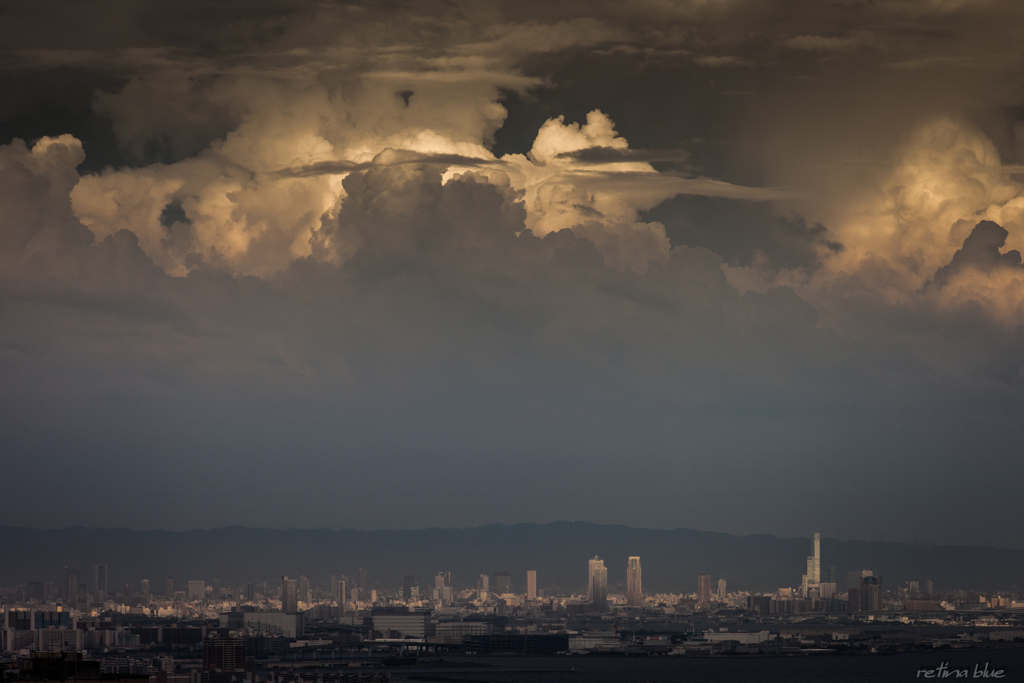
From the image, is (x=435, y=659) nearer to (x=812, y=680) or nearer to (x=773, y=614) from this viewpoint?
(x=812, y=680)

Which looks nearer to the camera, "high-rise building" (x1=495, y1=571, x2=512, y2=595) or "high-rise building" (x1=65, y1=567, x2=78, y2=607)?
"high-rise building" (x1=65, y1=567, x2=78, y2=607)

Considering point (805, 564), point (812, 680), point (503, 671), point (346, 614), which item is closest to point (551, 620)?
point (346, 614)

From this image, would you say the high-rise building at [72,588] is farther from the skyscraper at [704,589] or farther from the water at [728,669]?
the skyscraper at [704,589]

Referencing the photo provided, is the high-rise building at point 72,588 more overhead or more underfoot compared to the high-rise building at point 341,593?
more overhead

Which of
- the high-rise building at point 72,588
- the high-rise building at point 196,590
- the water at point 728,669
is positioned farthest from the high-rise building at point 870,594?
the high-rise building at point 72,588

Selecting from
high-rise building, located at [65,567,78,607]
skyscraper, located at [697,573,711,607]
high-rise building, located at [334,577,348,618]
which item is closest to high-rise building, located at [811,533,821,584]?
skyscraper, located at [697,573,711,607]

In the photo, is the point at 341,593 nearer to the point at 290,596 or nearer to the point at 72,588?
the point at 290,596

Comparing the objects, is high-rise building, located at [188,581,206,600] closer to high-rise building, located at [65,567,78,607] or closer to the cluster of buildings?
the cluster of buildings
